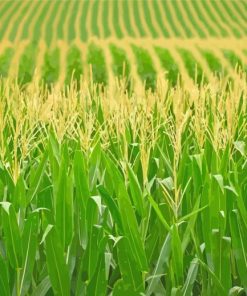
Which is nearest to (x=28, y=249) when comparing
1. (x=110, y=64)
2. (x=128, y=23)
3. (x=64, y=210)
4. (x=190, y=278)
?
(x=64, y=210)

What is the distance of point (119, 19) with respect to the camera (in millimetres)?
33625

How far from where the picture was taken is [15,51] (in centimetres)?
1508

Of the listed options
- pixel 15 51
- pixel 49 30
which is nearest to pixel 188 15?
pixel 49 30

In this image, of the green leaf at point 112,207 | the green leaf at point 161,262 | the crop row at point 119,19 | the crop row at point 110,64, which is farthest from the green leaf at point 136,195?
the crop row at point 119,19

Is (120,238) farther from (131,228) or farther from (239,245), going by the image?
(239,245)

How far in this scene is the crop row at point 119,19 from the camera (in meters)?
30.0

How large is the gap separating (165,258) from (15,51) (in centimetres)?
1279

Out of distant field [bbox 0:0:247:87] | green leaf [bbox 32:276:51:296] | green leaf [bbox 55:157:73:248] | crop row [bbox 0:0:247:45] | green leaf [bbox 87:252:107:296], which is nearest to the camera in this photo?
green leaf [bbox 87:252:107:296]

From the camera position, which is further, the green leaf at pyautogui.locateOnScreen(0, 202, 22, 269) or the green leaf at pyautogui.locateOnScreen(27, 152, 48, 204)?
the green leaf at pyautogui.locateOnScreen(27, 152, 48, 204)

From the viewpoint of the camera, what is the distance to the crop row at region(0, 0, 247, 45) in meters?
30.0

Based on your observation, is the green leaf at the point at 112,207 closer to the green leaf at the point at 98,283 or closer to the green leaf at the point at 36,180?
the green leaf at the point at 98,283

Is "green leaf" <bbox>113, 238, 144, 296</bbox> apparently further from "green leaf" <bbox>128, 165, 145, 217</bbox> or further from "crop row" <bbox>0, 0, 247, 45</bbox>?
"crop row" <bbox>0, 0, 247, 45</bbox>

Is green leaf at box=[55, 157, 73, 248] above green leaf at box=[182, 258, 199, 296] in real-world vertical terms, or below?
above

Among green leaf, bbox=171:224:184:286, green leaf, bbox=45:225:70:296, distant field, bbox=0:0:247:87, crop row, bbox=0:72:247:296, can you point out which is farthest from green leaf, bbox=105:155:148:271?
distant field, bbox=0:0:247:87
